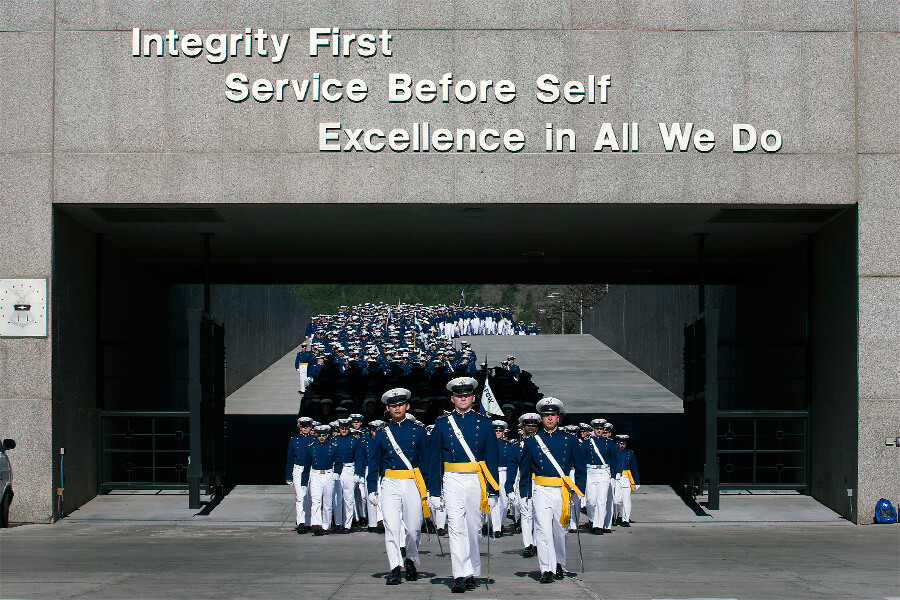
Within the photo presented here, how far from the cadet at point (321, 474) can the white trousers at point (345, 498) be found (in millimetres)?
214

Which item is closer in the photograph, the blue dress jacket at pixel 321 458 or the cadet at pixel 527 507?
the cadet at pixel 527 507

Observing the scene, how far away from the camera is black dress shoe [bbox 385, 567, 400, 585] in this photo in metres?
9.88

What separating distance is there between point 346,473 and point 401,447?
17.7 ft

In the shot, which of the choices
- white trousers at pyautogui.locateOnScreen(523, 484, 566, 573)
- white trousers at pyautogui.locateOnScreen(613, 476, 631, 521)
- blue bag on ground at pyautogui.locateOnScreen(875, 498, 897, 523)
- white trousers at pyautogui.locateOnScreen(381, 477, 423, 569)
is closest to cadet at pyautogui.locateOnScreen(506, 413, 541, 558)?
white trousers at pyautogui.locateOnScreen(523, 484, 566, 573)

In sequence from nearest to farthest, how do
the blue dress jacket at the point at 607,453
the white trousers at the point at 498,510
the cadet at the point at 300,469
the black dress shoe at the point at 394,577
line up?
the black dress shoe at the point at 394,577
the white trousers at the point at 498,510
the cadet at the point at 300,469
the blue dress jacket at the point at 607,453

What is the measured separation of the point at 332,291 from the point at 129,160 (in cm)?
13061

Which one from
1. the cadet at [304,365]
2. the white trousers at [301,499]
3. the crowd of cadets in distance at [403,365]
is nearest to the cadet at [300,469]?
the white trousers at [301,499]

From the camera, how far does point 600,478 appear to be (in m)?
15.2

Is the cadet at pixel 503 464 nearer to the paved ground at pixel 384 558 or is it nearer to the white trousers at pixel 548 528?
the paved ground at pixel 384 558

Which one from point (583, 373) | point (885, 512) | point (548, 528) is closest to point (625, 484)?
point (885, 512)

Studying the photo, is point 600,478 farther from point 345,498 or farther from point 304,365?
point 304,365

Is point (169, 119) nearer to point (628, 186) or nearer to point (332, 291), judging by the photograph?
Answer: point (628, 186)

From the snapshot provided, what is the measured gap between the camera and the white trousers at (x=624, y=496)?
15.8 m

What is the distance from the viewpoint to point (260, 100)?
15.1m
